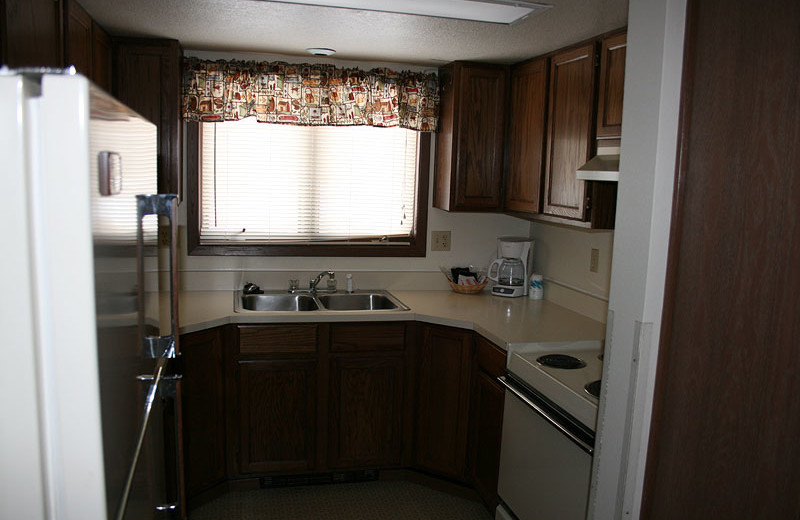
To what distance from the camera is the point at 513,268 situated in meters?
3.54

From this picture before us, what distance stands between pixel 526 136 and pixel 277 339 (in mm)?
1528

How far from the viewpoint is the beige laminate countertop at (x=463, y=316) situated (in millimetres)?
2730

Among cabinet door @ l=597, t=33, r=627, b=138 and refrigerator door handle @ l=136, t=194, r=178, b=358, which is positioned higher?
cabinet door @ l=597, t=33, r=627, b=138

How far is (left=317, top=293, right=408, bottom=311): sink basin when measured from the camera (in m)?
3.45

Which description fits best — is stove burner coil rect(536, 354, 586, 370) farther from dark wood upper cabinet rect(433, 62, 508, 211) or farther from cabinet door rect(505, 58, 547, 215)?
dark wood upper cabinet rect(433, 62, 508, 211)

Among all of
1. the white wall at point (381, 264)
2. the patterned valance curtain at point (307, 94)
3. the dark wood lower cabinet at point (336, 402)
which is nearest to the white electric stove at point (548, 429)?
the dark wood lower cabinet at point (336, 402)

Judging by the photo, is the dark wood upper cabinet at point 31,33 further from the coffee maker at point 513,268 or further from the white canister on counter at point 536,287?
the white canister on counter at point 536,287

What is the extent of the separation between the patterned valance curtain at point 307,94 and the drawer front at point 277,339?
106cm

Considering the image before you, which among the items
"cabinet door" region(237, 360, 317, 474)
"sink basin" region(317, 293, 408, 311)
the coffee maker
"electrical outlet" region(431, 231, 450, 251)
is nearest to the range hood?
the coffee maker

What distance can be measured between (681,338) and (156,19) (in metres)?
2.26

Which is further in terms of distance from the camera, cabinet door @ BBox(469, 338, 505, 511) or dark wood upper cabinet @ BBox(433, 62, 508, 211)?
dark wood upper cabinet @ BBox(433, 62, 508, 211)

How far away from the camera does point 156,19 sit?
2574 millimetres

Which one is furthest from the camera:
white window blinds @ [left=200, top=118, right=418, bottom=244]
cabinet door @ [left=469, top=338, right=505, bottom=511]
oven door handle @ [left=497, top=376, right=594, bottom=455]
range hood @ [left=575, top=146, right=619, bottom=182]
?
white window blinds @ [left=200, top=118, right=418, bottom=244]

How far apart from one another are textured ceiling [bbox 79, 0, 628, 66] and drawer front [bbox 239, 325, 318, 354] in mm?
1293
